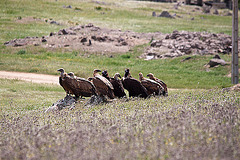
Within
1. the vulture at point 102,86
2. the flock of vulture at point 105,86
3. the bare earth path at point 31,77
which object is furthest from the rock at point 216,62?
the vulture at point 102,86

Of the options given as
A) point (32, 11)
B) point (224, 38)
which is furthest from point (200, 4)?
point (224, 38)

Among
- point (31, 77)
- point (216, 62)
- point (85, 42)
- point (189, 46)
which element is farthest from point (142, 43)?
point (31, 77)

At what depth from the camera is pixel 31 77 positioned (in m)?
22.4

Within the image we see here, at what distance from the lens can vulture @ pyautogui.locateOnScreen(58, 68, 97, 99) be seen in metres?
12.3

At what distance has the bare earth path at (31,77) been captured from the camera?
21.4 m

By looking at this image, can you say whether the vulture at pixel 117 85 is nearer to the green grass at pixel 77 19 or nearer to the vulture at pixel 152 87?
the vulture at pixel 152 87

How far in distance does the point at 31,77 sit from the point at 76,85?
10672 millimetres

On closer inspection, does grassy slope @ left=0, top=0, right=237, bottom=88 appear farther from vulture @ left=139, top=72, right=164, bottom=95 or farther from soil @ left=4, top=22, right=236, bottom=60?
vulture @ left=139, top=72, right=164, bottom=95

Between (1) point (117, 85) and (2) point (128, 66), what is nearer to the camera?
(1) point (117, 85)

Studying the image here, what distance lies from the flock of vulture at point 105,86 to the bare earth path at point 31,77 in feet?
28.9

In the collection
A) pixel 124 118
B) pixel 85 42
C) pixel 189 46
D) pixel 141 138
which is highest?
pixel 141 138

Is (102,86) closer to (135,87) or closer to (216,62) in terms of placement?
(135,87)

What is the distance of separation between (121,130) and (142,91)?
6.16 metres

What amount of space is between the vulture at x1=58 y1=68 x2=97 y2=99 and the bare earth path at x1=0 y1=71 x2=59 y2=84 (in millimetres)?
8754
